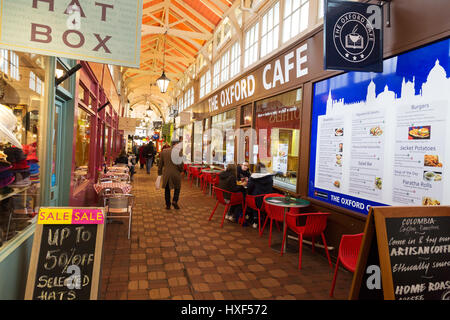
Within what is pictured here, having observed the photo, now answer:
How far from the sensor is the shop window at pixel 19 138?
7.68 ft

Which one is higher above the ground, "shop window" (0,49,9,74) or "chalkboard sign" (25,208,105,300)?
"shop window" (0,49,9,74)

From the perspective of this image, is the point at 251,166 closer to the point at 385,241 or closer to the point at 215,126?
the point at 215,126

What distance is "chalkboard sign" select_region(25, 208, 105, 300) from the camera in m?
2.23

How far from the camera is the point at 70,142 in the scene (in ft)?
15.2

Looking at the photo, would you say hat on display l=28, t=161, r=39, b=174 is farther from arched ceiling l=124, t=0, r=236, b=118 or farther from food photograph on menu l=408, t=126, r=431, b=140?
arched ceiling l=124, t=0, r=236, b=118

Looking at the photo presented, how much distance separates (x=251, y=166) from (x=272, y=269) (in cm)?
402

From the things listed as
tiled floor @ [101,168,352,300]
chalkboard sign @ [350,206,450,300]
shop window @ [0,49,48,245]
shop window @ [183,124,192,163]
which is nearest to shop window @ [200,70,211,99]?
shop window @ [183,124,192,163]

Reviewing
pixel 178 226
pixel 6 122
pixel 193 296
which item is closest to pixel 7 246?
pixel 6 122

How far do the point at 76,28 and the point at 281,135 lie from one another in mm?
4788

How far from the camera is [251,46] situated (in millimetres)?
8078

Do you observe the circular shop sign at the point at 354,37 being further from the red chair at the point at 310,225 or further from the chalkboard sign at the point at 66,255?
the chalkboard sign at the point at 66,255

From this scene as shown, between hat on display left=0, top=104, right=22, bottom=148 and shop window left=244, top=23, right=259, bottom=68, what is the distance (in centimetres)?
623

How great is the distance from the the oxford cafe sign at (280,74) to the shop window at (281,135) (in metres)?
0.24

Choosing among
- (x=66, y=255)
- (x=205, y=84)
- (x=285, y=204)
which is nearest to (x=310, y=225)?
(x=285, y=204)
